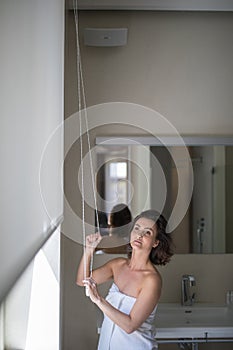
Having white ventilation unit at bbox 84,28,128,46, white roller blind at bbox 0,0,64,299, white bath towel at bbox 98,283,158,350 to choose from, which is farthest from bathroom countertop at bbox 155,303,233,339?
white ventilation unit at bbox 84,28,128,46

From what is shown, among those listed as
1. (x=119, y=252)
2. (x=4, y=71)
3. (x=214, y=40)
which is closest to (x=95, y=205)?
(x=119, y=252)

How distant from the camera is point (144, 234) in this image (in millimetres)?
2607

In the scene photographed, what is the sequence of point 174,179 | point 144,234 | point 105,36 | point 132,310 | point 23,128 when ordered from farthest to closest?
point 174,179, point 105,36, point 144,234, point 132,310, point 23,128

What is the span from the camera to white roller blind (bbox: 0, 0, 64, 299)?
964 mm

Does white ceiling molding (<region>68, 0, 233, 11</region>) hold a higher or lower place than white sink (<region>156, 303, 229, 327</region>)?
higher

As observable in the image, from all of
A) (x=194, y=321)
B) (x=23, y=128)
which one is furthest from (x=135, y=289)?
(x=23, y=128)

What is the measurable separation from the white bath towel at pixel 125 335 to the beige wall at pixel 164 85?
2.95ft

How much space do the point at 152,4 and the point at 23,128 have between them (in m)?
2.20

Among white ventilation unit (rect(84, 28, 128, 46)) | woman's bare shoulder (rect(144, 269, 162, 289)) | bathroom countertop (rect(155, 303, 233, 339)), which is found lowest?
bathroom countertop (rect(155, 303, 233, 339))

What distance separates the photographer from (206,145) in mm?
3383

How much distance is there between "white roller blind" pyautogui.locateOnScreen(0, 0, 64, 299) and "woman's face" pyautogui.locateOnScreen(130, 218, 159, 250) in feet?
2.15

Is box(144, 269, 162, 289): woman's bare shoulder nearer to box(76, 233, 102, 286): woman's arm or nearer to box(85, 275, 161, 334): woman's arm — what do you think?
box(85, 275, 161, 334): woman's arm

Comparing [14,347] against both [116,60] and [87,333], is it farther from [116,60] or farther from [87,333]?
[116,60]

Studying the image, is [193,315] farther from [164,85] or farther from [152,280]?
[164,85]
